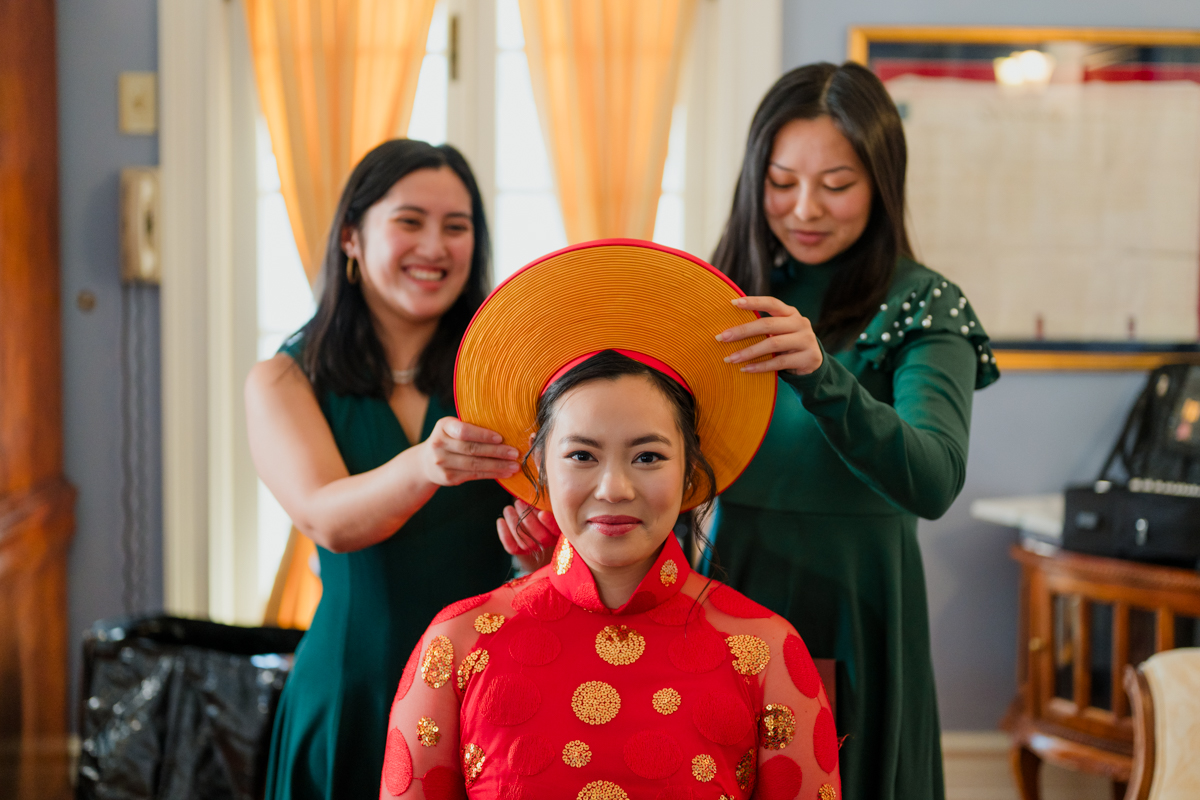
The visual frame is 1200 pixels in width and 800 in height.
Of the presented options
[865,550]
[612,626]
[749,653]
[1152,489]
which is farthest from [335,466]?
[1152,489]

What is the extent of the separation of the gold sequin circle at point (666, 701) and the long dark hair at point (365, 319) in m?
0.60

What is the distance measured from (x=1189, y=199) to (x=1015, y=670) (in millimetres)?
1526

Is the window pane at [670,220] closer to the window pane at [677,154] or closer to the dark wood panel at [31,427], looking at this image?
the window pane at [677,154]

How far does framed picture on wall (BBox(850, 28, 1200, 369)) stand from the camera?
255 cm

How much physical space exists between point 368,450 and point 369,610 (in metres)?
0.24

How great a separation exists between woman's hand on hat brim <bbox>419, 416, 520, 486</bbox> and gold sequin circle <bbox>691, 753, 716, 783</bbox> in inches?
14.8

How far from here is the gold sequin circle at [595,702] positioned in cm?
90

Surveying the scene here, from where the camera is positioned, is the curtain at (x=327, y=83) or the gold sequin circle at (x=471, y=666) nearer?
the gold sequin circle at (x=471, y=666)

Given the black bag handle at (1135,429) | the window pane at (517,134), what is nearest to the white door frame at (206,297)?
the window pane at (517,134)

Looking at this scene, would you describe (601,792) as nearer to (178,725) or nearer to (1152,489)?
(178,725)

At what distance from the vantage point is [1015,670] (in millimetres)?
2713

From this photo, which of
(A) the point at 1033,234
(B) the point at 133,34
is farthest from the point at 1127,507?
(B) the point at 133,34

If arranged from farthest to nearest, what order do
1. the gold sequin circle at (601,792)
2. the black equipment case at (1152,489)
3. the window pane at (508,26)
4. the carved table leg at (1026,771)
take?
the window pane at (508,26) < the carved table leg at (1026,771) < the black equipment case at (1152,489) < the gold sequin circle at (601,792)

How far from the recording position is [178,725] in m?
2.00
